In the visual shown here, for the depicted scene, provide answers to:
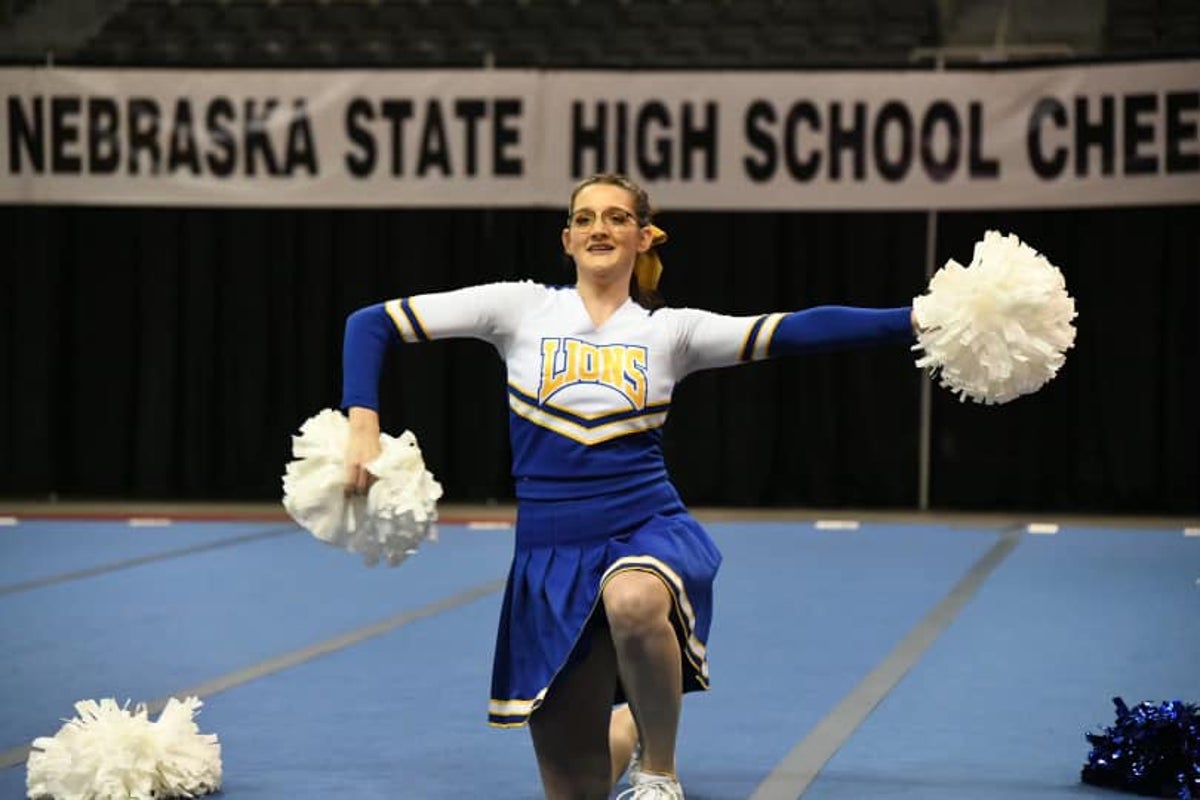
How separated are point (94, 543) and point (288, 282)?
306 cm

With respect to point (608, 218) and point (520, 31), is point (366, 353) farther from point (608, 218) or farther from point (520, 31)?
point (520, 31)

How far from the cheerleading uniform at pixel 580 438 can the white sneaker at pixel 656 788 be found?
0.27m

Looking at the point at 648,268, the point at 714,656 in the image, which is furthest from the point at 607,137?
the point at 648,268

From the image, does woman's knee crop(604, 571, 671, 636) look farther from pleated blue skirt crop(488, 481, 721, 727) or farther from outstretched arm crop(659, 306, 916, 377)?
outstretched arm crop(659, 306, 916, 377)

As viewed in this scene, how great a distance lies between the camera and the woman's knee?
3660 millimetres

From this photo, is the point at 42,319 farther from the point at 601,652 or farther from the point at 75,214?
the point at 601,652

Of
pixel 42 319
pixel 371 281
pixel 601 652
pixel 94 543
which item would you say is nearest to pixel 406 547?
pixel 601 652

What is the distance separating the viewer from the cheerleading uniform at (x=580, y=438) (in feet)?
12.6

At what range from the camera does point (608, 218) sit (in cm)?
398

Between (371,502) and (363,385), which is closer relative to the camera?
(371,502)

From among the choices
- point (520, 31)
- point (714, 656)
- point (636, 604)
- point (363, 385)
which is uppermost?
point (520, 31)

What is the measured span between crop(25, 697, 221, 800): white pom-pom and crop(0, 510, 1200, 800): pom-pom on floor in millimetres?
141

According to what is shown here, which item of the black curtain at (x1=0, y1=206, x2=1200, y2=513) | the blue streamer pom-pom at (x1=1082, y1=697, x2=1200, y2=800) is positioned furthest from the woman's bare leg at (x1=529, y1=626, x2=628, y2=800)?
Answer: the black curtain at (x1=0, y1=206, x2=1200, y2=513)

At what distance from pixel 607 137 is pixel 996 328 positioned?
25.5 ft
